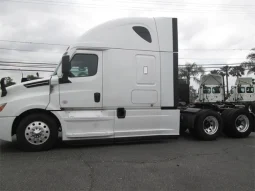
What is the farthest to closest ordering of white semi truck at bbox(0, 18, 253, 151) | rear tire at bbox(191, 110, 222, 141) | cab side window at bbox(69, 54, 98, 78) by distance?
rear tire at bbox(191, 110, 222, 141) → cab side window at bbox(69, 54, 98, 78) → white semi truck at bbox(0, 18, 253, 151)

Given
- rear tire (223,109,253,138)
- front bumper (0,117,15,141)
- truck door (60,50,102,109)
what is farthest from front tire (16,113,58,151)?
rear tire (223,109,253,138)

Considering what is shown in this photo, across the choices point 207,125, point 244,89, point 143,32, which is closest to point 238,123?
point 207,125

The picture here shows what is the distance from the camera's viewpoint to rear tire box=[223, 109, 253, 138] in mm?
7559

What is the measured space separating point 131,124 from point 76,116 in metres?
1.43

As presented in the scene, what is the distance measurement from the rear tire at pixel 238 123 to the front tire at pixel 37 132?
528 cm

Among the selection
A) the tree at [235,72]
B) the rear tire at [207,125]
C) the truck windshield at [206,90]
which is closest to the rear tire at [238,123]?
the rear tire at [207,125]

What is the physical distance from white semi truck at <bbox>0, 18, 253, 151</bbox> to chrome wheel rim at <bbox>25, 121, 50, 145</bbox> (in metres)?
0.02

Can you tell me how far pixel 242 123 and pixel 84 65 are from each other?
216 inches

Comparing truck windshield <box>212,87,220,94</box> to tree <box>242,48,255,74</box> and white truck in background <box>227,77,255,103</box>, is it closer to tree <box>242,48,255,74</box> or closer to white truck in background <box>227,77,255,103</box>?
white truck in background <box>227,77,255,103</box>

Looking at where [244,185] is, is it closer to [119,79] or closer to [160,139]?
[160,139]

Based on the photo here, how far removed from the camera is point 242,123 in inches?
310

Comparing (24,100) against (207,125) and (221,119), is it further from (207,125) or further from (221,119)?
(221,119)

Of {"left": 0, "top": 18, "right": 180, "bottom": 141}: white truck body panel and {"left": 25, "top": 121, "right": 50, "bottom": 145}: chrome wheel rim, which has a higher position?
{"left": 0, "top": 18, "right": 180, "bottom": 141}: white truck body panel

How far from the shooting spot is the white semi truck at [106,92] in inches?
220
